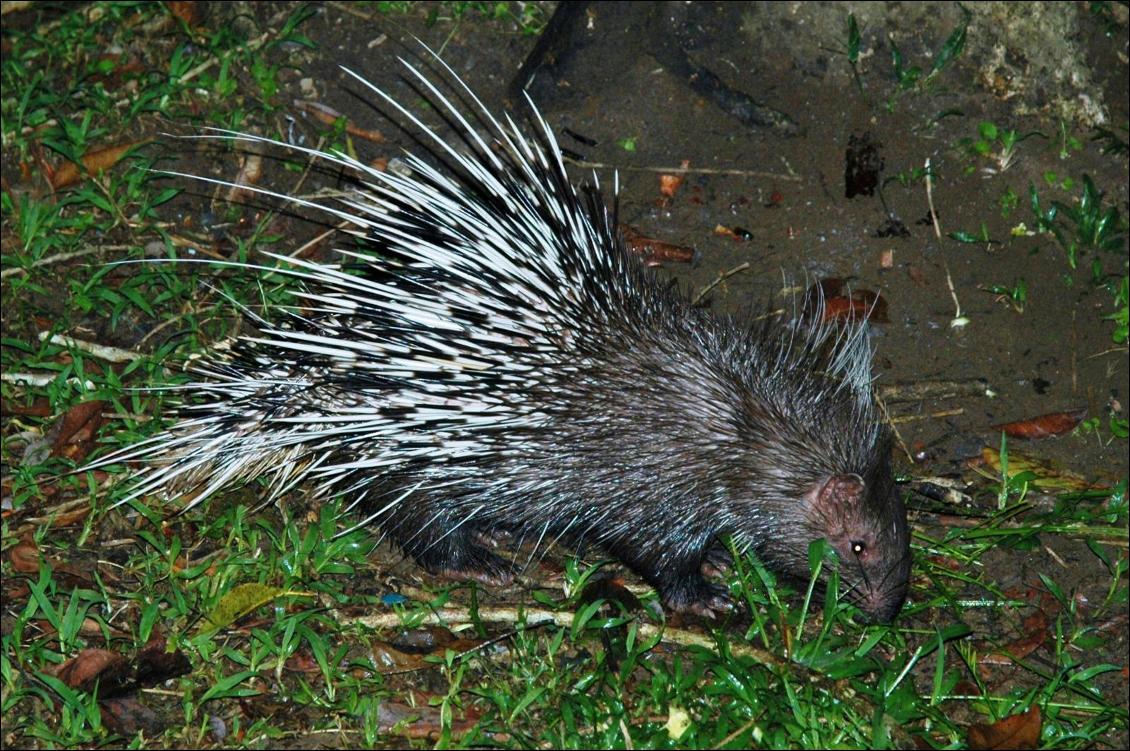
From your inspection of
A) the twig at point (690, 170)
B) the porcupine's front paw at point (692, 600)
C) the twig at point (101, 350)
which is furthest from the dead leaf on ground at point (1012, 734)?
the twig at point (101, 350)

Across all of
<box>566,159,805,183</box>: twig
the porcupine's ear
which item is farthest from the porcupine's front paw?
<box>566,159,805,183</box>: twig

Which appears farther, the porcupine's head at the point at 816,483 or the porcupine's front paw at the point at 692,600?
the porcupine's front paw at the point at 692,600

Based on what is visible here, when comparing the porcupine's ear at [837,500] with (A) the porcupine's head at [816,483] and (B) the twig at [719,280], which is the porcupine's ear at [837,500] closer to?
(A) the porcupine's head at [816,483]

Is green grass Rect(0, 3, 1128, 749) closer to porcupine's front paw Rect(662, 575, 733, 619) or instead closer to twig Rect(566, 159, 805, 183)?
porcupine's front paw Rect(662, 575, 733, 619)

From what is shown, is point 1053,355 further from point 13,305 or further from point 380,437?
point 13,305

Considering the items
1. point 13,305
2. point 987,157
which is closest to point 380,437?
point 13,305

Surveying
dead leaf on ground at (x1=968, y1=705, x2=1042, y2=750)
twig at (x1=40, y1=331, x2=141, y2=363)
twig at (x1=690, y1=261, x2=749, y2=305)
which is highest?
twig at (x1=690, y1=261, x2=749, y2=305)
